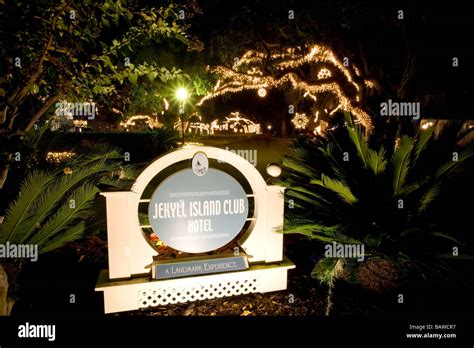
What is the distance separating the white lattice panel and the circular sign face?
401 mm

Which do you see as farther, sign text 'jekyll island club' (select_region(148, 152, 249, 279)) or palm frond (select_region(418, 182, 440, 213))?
palm frond (select_region(418, 182, 440, 213))

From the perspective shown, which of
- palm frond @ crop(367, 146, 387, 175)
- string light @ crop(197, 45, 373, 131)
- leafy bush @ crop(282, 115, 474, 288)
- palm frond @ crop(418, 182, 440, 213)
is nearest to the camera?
leafy bush @ crop(282, 115, 474, 288)

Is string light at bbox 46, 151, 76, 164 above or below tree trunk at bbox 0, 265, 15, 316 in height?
above

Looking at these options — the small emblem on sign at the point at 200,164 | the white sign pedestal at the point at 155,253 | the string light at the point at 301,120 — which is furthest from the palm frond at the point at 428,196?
the string light at the point at 301,120

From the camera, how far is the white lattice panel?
3.33 metres

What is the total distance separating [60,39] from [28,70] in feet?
1.20

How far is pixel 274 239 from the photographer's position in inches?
148

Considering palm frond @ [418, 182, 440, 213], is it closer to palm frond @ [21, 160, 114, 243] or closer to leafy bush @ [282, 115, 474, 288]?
leafy bush @ [282, 115, 474, 288]

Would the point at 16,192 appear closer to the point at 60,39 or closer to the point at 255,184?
the point at 60,39

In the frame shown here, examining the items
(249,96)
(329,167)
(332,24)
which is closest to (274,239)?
(329,167)

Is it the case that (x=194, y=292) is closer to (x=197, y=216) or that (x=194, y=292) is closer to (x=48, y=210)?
(x=197, y=216)

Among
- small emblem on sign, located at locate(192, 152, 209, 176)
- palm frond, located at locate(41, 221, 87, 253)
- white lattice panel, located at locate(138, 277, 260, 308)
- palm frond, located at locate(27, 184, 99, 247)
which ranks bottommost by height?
white lattice panel, located at locate(138, 277, 260, 308)

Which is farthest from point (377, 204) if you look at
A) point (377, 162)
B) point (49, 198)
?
point (49, 198)

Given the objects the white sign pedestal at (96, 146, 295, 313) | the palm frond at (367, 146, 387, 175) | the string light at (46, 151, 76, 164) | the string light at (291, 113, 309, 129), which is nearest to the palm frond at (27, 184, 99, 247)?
the white sign pedestal at (96, 146, 295, 313)
